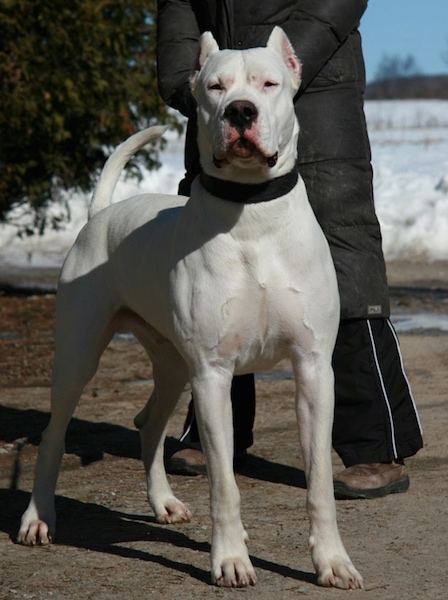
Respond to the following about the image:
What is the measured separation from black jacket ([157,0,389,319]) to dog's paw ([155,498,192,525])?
1.13m

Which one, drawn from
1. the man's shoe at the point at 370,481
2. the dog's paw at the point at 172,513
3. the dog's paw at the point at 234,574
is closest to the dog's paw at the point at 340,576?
the dog's paw at the point at 234,574

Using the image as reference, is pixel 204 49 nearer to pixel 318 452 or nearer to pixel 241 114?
pixel 241 114

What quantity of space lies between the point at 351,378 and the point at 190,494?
0.91 meters

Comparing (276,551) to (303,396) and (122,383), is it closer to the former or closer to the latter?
(303,396)

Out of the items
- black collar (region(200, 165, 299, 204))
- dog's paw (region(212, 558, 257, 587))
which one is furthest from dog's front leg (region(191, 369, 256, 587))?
black collar (region(200, 165, 299, 204))

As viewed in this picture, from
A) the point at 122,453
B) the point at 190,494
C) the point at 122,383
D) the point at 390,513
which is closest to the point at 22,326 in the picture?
the point at 122,383

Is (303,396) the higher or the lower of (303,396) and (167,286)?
the lower

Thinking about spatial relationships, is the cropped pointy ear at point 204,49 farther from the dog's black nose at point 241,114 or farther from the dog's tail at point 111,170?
the dog's tail at point 111,170

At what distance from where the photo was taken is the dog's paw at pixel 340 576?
359 cm

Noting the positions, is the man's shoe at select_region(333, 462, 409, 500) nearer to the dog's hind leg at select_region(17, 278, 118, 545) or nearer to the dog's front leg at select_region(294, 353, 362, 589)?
the dog's front leg at select_region(294, 353, 362, 589)

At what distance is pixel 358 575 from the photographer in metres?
3.62

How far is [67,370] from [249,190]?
1.21 m

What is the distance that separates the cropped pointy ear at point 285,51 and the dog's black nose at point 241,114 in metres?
0.44

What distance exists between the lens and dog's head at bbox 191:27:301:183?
350 cm
